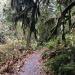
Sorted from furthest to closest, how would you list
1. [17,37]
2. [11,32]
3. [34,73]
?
1. [11,32]
2. [17,37]
3. [34,73]

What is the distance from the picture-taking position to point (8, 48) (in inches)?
→ 752

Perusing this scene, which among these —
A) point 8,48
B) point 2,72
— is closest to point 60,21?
point 2,72

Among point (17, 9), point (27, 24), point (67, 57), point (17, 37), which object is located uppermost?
point (17, 9)

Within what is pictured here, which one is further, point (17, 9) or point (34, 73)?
point (17, 9)

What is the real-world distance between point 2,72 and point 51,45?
5066mm

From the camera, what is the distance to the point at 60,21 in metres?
8.04

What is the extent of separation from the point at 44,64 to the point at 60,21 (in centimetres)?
390

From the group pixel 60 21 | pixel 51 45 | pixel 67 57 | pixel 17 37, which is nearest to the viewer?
pixel 60 21

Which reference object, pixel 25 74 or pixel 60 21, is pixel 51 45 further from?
pixel 60 21

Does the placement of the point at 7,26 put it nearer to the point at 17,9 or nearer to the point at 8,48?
the point at 8,48

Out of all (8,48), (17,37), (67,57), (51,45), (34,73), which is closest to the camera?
(67,57)

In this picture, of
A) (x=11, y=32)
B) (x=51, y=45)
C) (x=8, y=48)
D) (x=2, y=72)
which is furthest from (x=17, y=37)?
(x=2, y=72)

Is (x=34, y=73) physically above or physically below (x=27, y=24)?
below

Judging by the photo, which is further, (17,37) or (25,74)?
(17,37)
